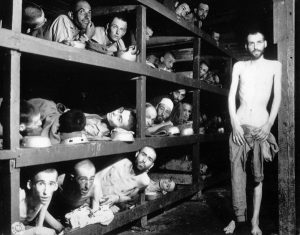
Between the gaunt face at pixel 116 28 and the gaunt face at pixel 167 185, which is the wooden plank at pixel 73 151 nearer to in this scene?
the gaunt face at pixel 167 185

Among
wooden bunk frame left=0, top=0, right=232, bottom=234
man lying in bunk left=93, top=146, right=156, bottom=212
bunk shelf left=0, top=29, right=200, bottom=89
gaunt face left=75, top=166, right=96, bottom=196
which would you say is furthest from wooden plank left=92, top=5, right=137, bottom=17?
gaunt face left=75, top=166, right=96, bottom=196

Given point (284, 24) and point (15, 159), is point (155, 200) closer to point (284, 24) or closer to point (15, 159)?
point (15, 159)

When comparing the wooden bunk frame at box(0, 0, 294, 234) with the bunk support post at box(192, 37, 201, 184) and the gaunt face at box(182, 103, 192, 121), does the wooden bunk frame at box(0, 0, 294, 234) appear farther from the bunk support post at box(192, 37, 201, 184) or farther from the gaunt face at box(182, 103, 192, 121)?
the gaunt face at box(182, 103, 192, 121)

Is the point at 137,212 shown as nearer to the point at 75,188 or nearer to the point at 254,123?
the point at 75,188

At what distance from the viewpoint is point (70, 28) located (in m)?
3.61

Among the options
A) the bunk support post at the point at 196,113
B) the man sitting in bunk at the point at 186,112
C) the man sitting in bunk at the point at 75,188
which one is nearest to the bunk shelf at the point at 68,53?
the man sitting in bunk at the point at 75,188

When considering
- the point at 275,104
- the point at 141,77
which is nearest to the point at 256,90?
the point at 275,104

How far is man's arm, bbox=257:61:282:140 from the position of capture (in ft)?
11.5

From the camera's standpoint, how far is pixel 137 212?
12.1 feet

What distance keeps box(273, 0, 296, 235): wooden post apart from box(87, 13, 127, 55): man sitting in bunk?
78.0 inches

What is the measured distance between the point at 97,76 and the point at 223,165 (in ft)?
14.3

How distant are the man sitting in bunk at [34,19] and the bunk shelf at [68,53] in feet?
2.84

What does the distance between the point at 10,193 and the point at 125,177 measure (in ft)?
5.31

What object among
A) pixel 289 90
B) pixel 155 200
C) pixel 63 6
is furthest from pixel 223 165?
pixel 63 6
